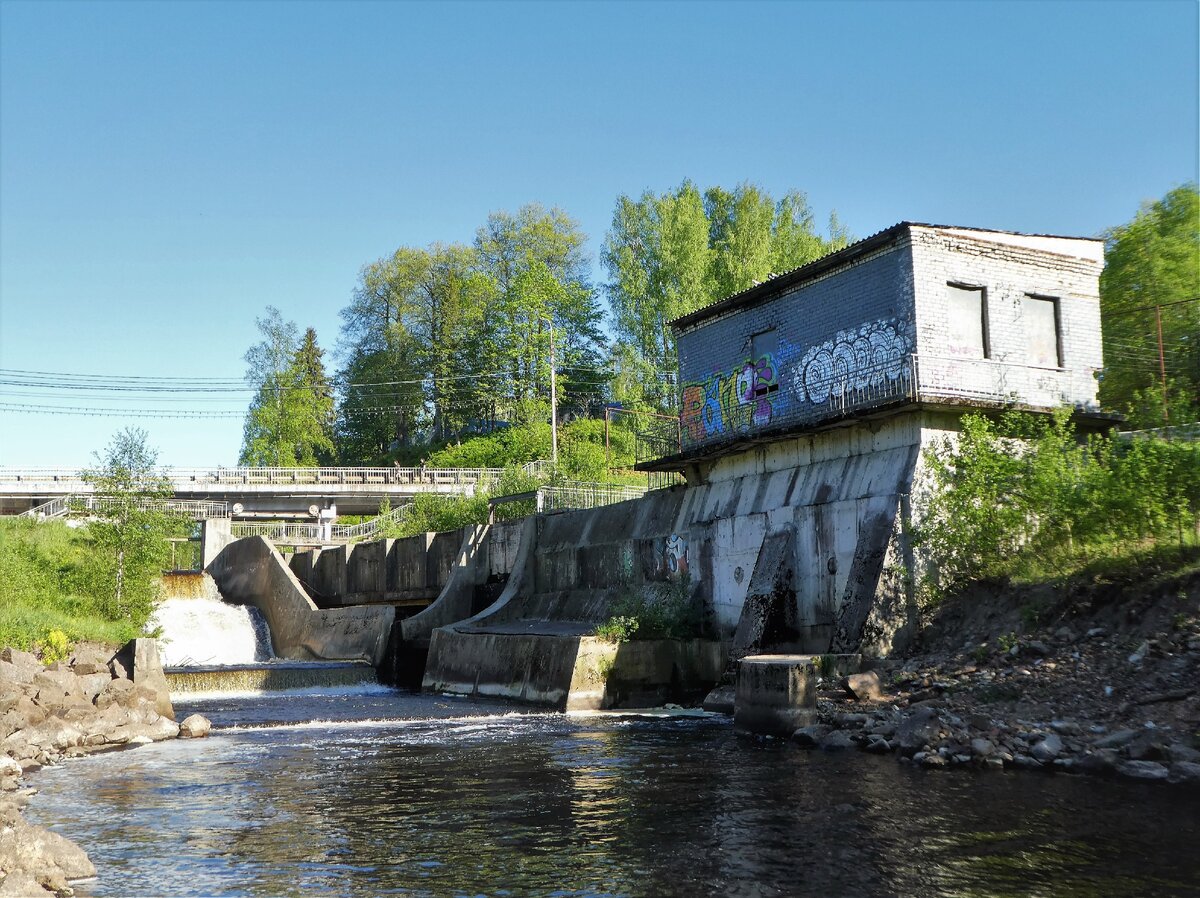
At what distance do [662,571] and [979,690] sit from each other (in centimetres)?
1307

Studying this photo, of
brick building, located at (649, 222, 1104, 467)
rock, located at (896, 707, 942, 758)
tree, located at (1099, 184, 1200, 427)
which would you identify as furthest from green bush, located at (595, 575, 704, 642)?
tree, located at (1099, 184, 1200, 427)

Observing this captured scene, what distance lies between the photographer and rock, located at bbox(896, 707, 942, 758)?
650 inches

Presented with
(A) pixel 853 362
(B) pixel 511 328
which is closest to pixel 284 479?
(B) pixel 511 328

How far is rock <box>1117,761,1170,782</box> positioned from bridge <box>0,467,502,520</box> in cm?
4918

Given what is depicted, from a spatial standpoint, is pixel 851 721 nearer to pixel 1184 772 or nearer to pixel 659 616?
pixel 1184 772

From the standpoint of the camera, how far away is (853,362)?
2636 cm

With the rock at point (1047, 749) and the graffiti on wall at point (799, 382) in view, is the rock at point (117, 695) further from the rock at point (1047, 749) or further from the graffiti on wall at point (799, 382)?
the rock at point (1047, 749)

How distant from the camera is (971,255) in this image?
2559cm

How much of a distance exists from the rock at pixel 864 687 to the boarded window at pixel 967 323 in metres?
8.64

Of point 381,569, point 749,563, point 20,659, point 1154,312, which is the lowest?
point 20,659

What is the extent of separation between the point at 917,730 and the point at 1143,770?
3.41 metres

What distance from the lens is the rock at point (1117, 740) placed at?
50.1 ft

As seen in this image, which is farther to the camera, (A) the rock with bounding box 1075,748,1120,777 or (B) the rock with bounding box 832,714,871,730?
(B) the rock with bounding box 832,714,871,730

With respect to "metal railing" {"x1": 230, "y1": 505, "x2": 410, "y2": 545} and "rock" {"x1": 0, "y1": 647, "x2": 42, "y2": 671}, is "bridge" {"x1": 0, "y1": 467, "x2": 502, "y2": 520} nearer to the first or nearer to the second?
"metal railing" {"x1": 230, "y1": 505, "x2": 410, "y2": 545}
